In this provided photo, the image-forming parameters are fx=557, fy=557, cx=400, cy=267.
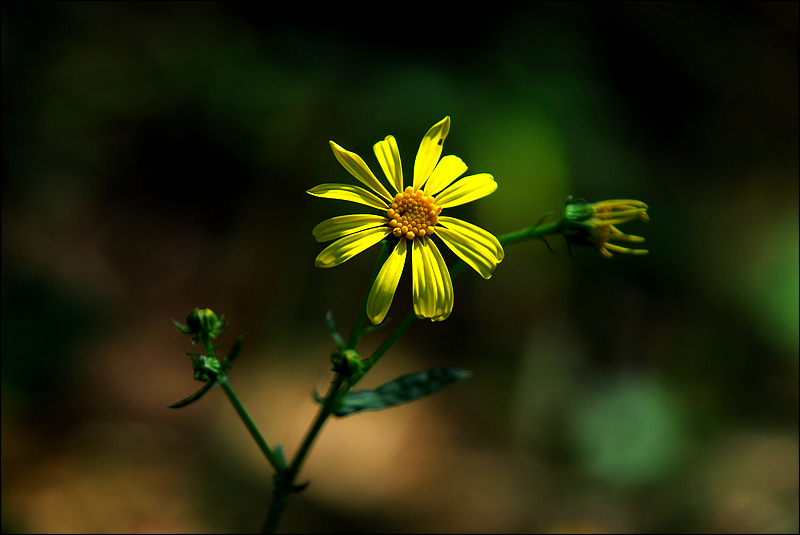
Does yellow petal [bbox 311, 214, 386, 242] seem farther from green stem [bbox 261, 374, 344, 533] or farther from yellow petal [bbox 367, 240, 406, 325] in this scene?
green stem [bbox 261, 374, 344, 533]

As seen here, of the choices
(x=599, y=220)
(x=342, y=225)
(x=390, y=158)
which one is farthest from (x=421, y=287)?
(x=599, y=220)

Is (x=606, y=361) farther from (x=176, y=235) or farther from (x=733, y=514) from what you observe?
(x=176, y=235)

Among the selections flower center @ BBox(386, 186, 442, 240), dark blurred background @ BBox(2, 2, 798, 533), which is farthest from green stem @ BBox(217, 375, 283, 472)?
dark blurred background @ BBox(2, 2, 798, 533)

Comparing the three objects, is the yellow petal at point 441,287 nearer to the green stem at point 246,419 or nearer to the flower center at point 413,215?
the flower center at point 413,215

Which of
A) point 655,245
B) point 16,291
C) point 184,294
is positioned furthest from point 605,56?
point 16,291

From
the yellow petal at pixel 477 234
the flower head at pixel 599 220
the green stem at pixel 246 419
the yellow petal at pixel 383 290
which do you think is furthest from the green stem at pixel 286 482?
the flower head at pixel 599 220

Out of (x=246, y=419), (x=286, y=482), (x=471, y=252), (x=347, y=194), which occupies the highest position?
(x=347, y=194)

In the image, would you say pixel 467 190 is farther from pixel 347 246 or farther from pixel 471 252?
pixel 347 246
